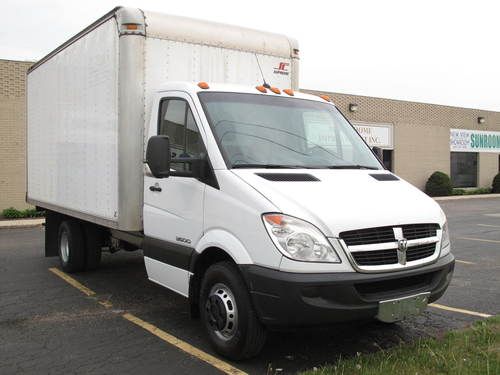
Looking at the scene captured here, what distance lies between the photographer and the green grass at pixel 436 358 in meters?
3.99

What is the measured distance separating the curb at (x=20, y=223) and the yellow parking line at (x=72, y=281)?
6.51 metres

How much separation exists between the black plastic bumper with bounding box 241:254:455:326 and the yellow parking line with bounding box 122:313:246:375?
0.62m

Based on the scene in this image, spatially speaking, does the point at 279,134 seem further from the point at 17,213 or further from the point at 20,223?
the point at 17,213

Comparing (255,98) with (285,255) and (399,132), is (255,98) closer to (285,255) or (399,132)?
(285,255)

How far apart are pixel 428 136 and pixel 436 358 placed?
1065 inches

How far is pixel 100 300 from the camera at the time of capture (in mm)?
6625

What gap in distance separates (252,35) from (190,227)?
280 centimetres

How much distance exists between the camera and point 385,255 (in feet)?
13.4

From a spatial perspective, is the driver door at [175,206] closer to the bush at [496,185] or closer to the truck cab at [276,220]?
the truck cab at [276,220]

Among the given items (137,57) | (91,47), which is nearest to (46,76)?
(91,47)

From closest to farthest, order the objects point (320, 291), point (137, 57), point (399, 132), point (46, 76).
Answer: point (320, 291)
point (137, 57)
point (46, 76)
point (399, 132)

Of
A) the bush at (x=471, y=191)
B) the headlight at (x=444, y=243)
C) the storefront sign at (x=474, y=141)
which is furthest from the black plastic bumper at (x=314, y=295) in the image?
the storefront sign at (x=474, y=141)

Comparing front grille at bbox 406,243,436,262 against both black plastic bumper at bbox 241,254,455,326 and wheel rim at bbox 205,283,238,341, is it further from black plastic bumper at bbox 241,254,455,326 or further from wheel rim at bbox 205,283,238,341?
wheel rim at bbox 205,283,238,341

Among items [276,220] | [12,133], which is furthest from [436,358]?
[12,133]
